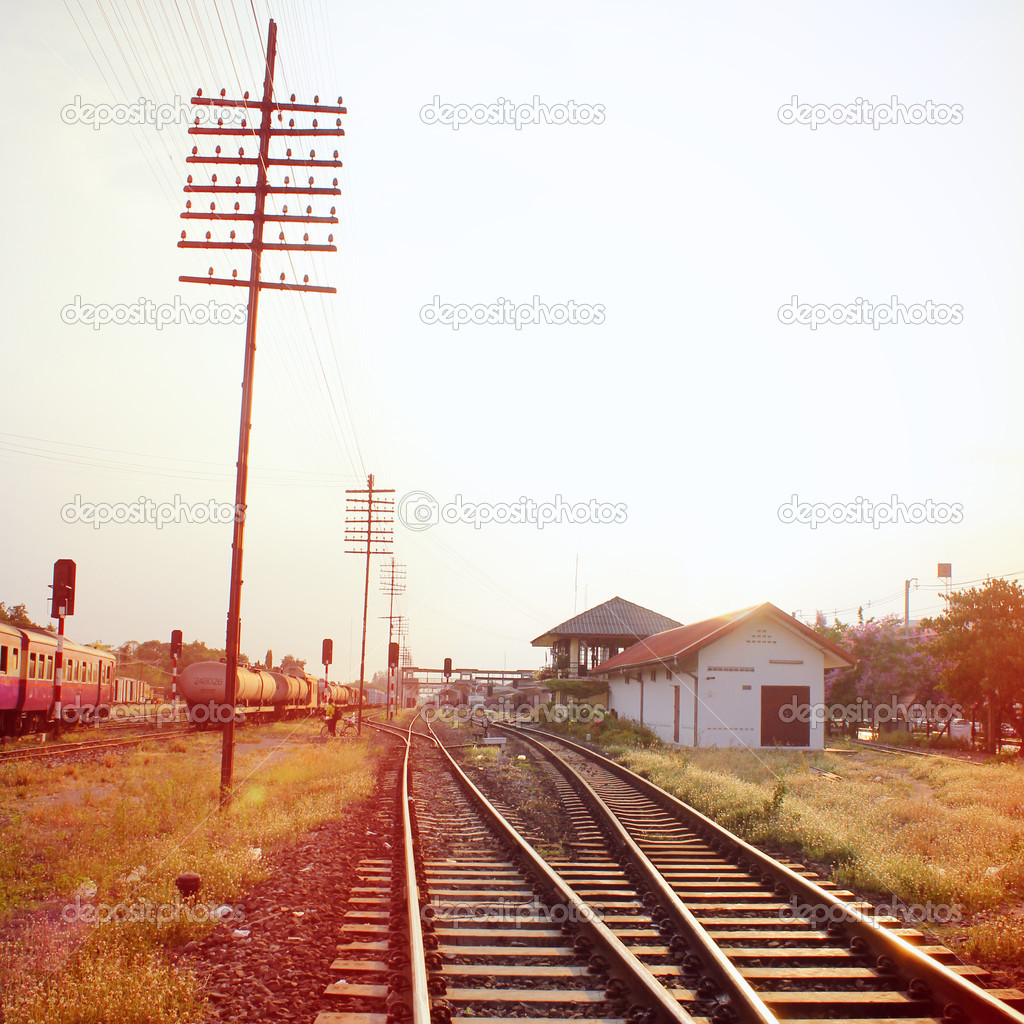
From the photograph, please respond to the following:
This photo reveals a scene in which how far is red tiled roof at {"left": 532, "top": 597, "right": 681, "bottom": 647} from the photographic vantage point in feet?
176

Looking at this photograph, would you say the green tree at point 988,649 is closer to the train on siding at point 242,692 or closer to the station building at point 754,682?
the station building at point 754,682

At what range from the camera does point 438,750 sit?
27.8 metres

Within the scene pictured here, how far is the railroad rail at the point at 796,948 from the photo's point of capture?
531cm

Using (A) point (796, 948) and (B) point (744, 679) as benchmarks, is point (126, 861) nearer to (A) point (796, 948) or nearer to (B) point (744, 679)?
(A) point (796, 948)

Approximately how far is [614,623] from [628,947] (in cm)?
4934

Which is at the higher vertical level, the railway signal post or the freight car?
the railway signal post

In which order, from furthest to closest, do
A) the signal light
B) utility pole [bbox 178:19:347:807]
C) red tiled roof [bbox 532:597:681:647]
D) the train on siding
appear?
red tiled roof [bbox 532:597:681:647] → the train on siding → the signal light → utility pole [bbox 178:19:347:807]

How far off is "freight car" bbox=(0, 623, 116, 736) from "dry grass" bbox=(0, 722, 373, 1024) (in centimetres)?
666

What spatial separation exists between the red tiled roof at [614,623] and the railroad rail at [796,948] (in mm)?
43013

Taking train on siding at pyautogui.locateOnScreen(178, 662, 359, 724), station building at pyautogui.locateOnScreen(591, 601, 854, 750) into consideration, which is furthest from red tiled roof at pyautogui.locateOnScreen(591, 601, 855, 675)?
train on siding at pyautogui.locateOnScreen(178, 662, 359, 724)

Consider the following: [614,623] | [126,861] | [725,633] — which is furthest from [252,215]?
[614,623]

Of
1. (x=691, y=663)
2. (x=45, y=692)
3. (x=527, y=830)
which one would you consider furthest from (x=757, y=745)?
(x=45, y=692)

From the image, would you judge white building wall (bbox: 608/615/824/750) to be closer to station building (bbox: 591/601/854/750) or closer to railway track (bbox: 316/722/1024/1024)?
A: station building (bbox: 591/601/854/750)

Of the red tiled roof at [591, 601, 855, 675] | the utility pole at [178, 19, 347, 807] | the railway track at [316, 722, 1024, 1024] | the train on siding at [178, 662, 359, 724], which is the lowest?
the train on siding at [178, 662, 359, 724]
